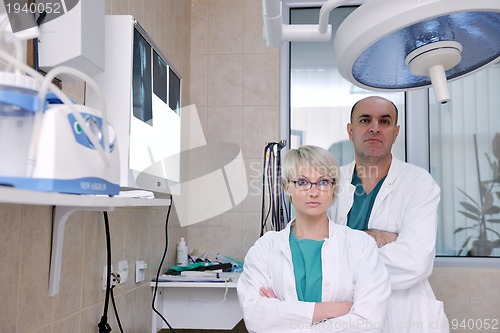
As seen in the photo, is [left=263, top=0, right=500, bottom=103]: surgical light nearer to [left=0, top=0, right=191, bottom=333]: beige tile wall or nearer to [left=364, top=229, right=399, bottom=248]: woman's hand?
[left=0, top=0, right=191, bottom=333]: beige tile wall

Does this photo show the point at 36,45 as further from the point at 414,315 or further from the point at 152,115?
the point at 414,315

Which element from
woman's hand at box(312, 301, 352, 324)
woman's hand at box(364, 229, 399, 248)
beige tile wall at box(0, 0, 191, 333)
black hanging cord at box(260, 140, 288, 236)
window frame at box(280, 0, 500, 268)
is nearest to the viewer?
beige tile wall at box(0, 0, 191, 333)

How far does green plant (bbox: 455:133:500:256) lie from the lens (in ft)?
9.16

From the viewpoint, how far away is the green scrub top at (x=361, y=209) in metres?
2.03

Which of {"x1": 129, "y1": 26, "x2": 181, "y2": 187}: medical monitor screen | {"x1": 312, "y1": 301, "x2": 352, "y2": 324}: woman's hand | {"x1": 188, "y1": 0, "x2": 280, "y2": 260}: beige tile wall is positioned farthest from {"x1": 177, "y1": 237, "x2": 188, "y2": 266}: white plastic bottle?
{"x1": 312, "y1": 301, "x2": 352, "y2": 324}: woman's hand

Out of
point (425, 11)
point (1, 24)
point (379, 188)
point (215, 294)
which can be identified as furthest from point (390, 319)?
point (1, 24)

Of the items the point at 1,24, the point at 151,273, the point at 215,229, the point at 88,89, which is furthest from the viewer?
the point at 215,229

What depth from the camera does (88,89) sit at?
4.89ft

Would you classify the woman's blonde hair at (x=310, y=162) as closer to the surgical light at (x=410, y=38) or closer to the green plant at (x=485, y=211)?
the surgical light at (x=410, y=38)

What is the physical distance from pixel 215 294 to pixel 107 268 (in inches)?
→ 30.2

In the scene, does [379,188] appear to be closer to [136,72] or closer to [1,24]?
[136,72]

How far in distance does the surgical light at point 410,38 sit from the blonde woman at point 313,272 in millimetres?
659

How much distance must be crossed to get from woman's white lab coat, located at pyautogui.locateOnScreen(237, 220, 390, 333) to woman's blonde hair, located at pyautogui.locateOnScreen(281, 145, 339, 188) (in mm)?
185

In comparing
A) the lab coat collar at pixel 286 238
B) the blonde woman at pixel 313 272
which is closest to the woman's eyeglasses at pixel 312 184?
the blonde woman at pixel 313 272
